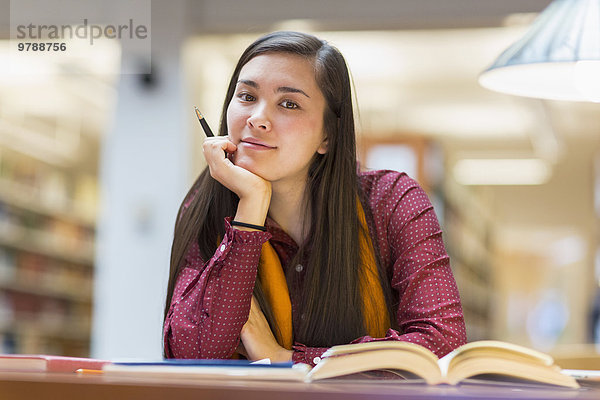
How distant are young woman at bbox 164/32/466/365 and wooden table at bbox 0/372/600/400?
61cm

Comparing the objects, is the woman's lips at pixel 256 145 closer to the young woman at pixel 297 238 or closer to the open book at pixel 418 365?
the young woman at pixel 297 238

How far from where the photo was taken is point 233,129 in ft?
5.24

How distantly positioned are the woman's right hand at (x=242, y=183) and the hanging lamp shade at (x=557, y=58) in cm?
51

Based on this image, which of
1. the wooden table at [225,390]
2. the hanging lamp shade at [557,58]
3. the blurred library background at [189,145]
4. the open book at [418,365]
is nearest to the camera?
the wooden table at [225,390]

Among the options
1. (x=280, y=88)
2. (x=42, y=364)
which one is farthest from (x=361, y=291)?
(x=42, y=364)

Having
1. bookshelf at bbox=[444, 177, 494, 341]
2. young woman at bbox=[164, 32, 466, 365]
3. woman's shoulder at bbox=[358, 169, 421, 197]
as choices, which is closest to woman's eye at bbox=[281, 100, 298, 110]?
young woman at bbox=[164, 32, 466, 365]

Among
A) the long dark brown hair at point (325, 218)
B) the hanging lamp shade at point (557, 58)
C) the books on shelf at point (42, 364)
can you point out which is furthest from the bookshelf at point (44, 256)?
the books on shelf at point (42, 364)

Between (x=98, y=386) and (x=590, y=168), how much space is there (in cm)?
791

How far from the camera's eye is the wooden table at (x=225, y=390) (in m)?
0.76

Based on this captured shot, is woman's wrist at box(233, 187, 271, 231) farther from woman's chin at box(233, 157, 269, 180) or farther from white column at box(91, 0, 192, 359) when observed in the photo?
white column at box(91, 0, 192, 359)

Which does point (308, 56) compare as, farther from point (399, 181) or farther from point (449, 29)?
point (449, 29)

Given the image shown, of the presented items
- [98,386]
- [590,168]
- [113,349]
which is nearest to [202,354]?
[98,386]

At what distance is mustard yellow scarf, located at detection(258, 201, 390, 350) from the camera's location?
5.21ft

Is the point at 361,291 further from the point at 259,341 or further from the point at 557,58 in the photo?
the point at 557,58
